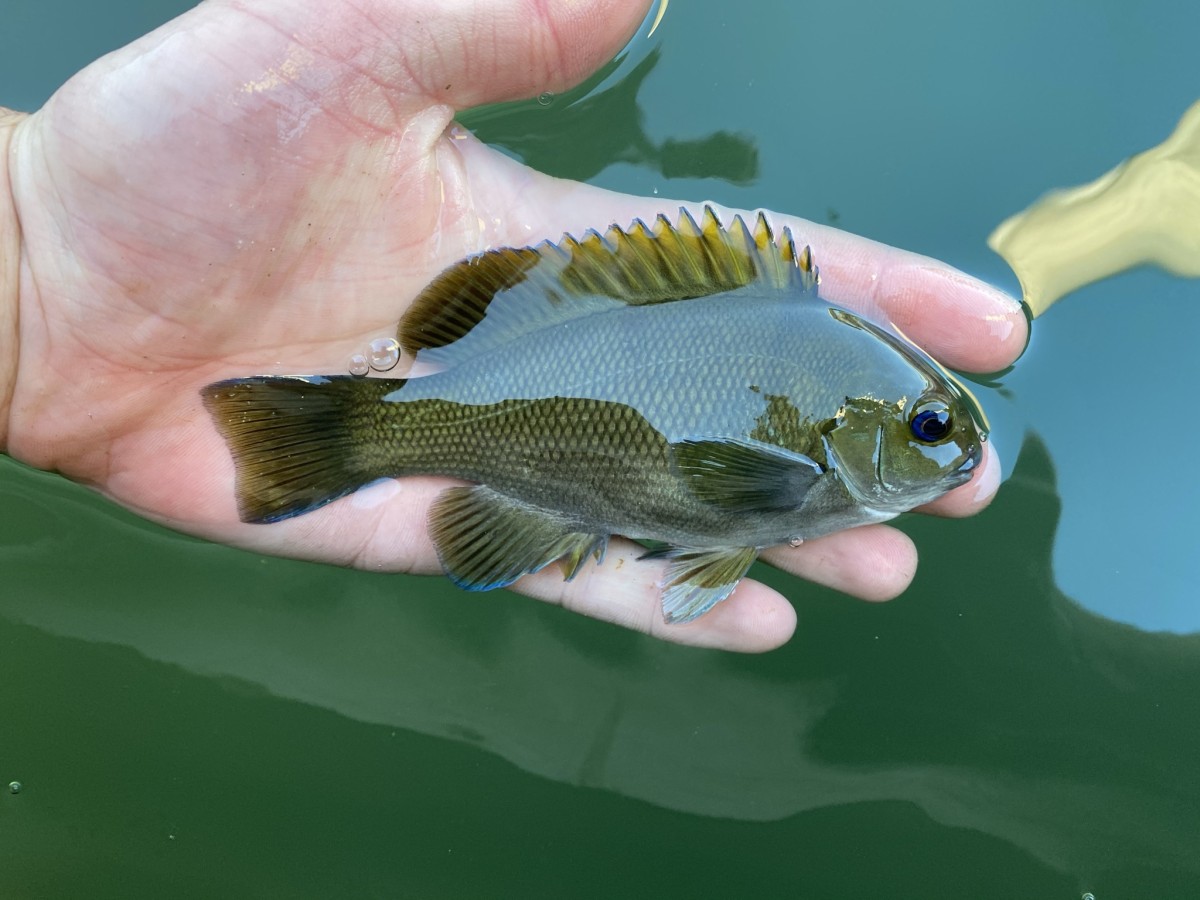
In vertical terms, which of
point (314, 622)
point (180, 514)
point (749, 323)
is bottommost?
point (314, 622)

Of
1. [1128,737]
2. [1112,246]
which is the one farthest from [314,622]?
[1112,246]

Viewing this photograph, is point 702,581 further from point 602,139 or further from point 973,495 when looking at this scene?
point 602,139

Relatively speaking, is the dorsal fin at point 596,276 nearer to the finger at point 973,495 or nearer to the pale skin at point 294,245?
the pale skin at point 294,245

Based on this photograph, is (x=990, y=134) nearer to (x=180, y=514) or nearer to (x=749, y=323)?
(x=749, y=323)

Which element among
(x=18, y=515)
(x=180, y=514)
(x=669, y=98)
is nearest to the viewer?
(x=180, y=514)

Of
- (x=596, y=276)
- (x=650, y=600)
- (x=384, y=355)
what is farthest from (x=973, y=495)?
(x=384, y=355)

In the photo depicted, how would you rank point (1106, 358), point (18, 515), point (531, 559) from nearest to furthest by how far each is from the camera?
point (531, 559), point (1106, 358), point (18, 515)

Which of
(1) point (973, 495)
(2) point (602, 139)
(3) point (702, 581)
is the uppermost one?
(2) point (602, 139)
